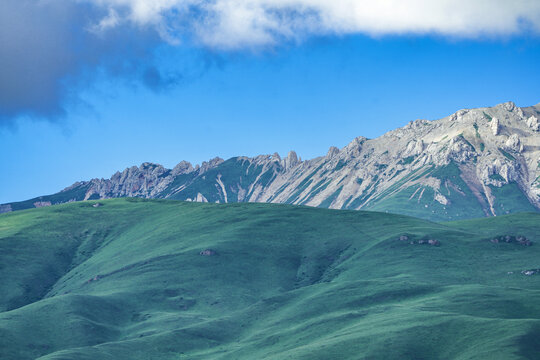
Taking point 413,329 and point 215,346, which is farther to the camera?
point 215,346

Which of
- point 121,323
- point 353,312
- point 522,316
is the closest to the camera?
point 522,316

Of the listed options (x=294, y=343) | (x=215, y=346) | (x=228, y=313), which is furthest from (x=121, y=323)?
A: (x=294, y=343)

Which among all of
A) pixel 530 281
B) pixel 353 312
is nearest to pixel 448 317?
pixel 353 312

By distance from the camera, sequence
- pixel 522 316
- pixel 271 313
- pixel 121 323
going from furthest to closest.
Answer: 1. pixel 121 323
2. pixel 271 313
3. pixel 522 316

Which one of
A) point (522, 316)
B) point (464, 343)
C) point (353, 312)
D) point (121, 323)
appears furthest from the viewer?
point (121, 323)

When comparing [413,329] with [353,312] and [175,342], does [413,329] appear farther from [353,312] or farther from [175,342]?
[175,342]

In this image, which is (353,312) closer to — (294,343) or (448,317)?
(294,343)

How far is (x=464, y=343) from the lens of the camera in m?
116

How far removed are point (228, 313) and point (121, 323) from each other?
32.2 m

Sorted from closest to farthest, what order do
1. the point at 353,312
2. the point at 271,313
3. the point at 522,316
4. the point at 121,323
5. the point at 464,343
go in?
the point at 464,343, the point at 522,316, the point at 353,312, the point at 271,313, the point at 121,323

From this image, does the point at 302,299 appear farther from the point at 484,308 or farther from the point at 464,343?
the point at 464,343

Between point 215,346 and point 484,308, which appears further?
point 215,346

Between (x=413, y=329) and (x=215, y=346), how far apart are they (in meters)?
55.7

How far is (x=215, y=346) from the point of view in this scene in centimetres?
16012
